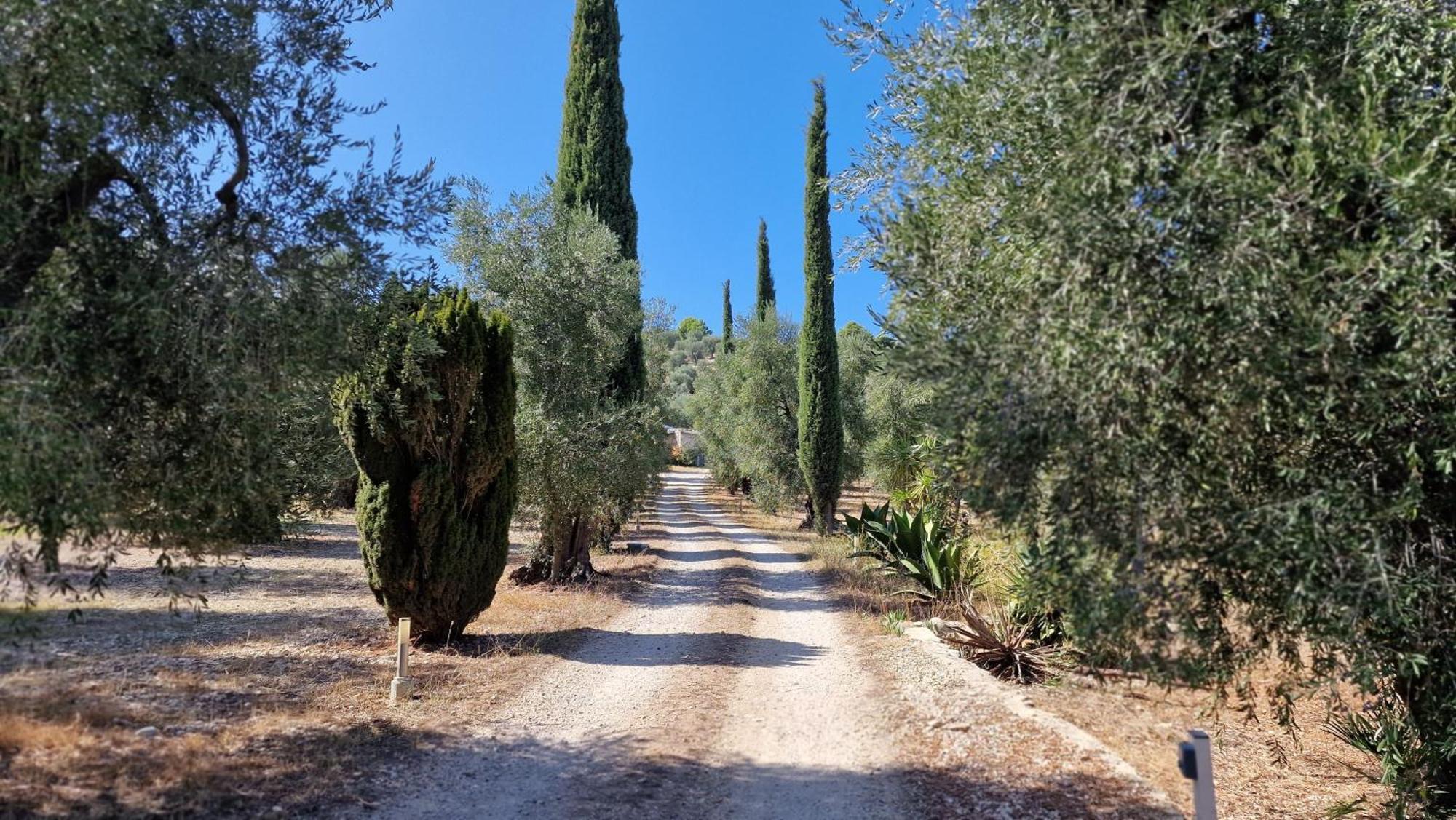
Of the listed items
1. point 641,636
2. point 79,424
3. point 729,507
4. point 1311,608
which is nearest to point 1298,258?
point 1311,608

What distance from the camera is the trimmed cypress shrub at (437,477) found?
9.36m

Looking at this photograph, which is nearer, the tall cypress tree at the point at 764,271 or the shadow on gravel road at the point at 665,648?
the shadow on gravel road at the point at 665,648

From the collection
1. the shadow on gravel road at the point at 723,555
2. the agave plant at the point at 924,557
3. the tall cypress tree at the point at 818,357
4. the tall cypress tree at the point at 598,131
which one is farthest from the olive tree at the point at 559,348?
the tall cypress tree at the point at 818,357

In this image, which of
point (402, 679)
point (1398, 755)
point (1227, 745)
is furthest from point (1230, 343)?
point (402, 679)

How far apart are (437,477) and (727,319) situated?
140ft

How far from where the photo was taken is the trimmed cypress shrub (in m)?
9.36

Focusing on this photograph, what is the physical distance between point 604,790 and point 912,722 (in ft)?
10.8

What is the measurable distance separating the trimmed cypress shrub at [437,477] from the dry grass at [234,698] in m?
0.79

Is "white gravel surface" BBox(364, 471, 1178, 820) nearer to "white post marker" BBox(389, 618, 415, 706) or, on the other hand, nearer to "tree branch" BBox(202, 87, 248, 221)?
"white post marker" BBox(389, 618, 415, 706)

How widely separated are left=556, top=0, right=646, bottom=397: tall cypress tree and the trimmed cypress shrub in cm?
915

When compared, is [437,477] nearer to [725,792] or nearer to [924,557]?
[725,792]

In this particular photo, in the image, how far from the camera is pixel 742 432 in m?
29.7

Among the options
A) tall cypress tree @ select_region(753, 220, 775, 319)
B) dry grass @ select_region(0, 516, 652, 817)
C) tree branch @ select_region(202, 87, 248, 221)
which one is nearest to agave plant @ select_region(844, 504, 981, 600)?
dry grass @ select_region(0, 516, 652, 817)

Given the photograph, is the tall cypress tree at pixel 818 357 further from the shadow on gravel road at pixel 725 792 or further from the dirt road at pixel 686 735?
the shadow on gravel road at pixel 725 792
